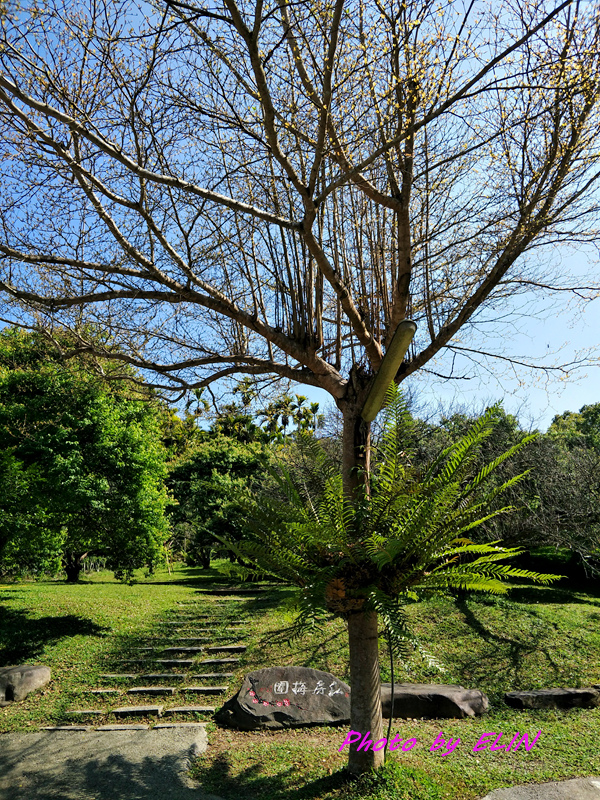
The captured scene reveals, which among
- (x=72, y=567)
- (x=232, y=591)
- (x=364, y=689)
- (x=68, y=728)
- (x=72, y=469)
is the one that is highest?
(x=72, y=469)

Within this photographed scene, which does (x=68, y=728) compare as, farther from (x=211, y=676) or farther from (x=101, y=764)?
(x=211, y=676)

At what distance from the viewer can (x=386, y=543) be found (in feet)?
9.67

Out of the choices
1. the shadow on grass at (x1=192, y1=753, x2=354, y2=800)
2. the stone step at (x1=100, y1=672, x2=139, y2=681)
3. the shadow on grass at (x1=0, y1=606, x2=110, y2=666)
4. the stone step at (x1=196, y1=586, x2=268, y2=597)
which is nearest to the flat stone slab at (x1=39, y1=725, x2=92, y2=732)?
the stone step at (x1=100, y1=672, x2=139, y2=681)

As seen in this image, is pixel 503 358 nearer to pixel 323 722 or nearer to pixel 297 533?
pixel 297 533

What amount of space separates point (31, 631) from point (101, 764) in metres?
5.13

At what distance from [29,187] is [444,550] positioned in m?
4.93

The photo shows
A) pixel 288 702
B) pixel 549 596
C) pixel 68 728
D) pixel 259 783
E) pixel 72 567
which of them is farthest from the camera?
pixel 72 567

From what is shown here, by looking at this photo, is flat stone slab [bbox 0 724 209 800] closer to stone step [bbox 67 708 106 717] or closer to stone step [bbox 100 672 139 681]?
stone step [bbox 67 708 106 717]

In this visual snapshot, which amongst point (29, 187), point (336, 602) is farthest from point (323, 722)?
point (29, 187)

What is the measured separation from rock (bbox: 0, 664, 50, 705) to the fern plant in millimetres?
5819

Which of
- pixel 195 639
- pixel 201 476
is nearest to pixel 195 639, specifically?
pixel 195 639

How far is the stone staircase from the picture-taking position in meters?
6.47

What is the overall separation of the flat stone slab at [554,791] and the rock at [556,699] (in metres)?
2.14

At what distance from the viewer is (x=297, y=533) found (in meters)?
3.33
